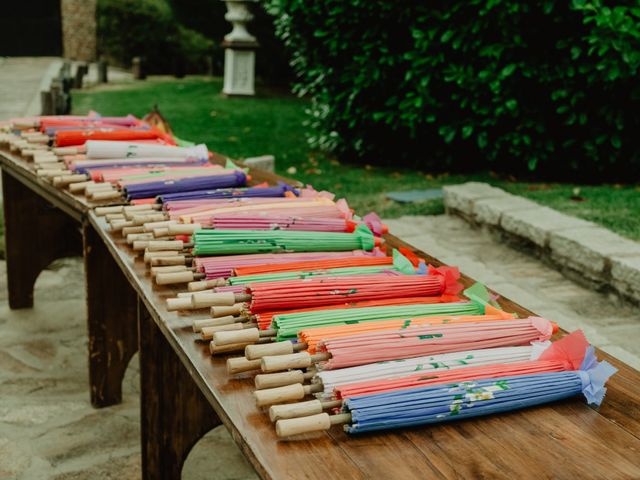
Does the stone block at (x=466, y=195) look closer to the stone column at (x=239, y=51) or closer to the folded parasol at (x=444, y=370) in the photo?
the folded parasol at (x=444, y=370)

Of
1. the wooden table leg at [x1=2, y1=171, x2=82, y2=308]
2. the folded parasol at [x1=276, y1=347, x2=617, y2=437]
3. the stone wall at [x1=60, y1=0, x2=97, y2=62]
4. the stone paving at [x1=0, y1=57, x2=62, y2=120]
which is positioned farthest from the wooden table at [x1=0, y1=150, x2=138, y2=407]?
the stone wall at [x1=60, y1=0, x2=97, y2=62]

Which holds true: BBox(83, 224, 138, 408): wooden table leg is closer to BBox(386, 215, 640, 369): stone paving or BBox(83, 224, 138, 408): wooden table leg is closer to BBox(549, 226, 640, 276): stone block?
BBox(386, 215, 640, 369): stone paving

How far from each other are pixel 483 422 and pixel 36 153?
8.79 ft

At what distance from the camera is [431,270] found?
2078mm

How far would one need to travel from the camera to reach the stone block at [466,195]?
530 centimetres

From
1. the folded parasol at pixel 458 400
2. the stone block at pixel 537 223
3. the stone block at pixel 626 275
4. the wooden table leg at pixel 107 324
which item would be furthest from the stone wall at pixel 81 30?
the folded parasol at pixel 458 400

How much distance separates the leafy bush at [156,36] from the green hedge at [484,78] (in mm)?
12039

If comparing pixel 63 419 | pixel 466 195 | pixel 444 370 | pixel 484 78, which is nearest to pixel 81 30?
pixel 484 78

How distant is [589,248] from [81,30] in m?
20.6

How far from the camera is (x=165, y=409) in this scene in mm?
2463

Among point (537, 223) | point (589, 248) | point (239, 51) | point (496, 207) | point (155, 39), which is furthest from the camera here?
point (155, 39)

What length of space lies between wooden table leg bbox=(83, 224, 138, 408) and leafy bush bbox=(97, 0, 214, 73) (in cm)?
1581

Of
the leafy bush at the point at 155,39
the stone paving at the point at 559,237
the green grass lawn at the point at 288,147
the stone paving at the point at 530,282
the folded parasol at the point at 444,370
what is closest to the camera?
the folded parasol at the point at 444,370

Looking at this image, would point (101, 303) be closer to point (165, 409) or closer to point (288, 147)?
point (165, 409)
